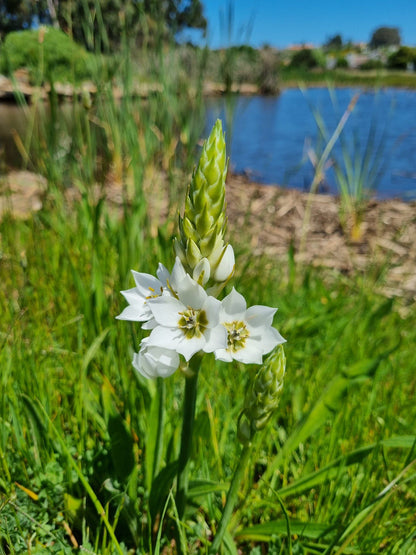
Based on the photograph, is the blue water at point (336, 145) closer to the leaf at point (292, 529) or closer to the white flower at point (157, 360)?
the white flower at point (157, 360)

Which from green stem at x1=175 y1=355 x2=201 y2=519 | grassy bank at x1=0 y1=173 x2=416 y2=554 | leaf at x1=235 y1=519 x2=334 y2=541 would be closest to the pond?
grassy bank at x1=0 y1=173 x2=416 y2=554

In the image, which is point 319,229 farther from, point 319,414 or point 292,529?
point 292,529

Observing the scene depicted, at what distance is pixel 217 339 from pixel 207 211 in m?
0.24

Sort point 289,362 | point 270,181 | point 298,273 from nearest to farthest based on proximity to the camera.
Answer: point 289,362
point 298,273
point 270,181

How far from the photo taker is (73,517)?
1.21 metres

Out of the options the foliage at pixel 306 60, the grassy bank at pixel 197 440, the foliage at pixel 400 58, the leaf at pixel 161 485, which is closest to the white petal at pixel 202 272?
the grassy bank at pixel 197 440

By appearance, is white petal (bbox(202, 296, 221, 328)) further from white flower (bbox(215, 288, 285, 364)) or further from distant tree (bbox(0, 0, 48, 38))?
distant tree (bbox(0, 0, 48, 38))

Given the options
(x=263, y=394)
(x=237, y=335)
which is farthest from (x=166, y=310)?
(x=263, y=394)

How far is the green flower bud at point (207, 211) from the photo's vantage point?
32.4 inches

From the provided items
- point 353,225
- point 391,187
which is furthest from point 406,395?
point 391,187

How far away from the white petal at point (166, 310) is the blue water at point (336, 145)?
1.50 metres

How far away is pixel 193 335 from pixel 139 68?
3.40m

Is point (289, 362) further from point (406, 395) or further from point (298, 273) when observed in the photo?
point (298, 273)

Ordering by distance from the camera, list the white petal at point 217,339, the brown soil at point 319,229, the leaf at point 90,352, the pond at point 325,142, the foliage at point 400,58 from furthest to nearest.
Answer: the foliage at point 400,58 < the pond at point 325,142 < the brown soil at point 319,229 < the leaf at point 90,352 < the white petal at point 217,339
